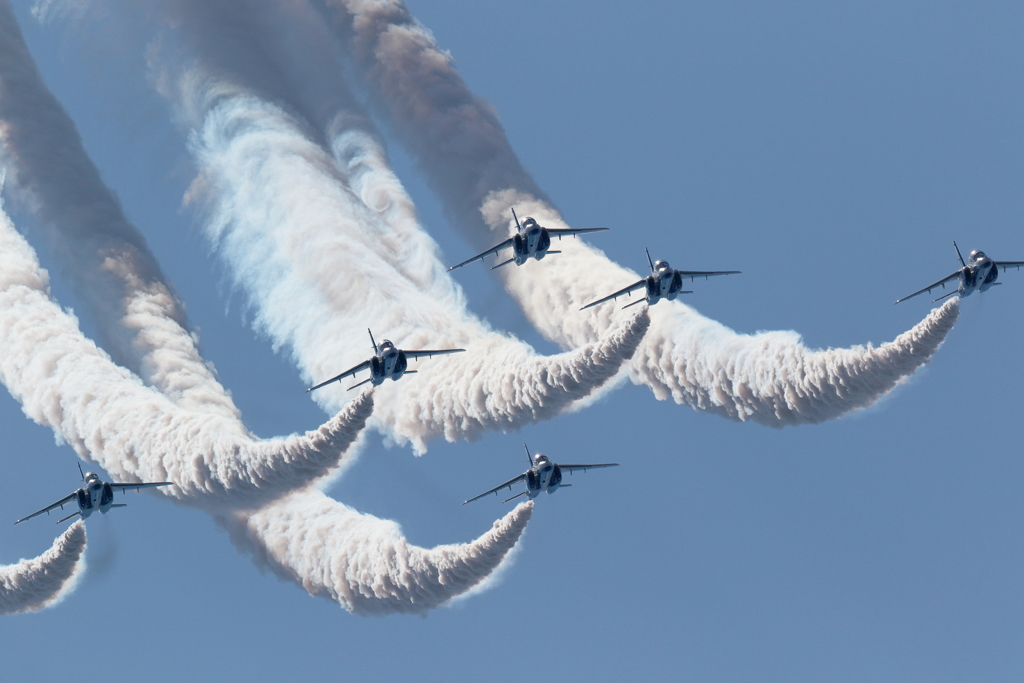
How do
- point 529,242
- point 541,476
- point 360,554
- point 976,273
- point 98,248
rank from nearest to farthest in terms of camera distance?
point 976,273 → point 541,476 → point 529,242 → point 360,554 → point 98,248

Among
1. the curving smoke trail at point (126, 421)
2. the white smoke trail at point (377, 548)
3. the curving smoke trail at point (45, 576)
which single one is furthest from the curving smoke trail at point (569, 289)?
the curving smoke trail at point (45, 576)

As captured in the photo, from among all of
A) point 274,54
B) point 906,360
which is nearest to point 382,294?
point 274,54

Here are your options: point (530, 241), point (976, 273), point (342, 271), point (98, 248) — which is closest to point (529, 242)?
point (530, 241)

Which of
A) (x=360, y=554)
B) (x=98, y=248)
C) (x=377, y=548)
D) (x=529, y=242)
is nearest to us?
(x=529, y=242)

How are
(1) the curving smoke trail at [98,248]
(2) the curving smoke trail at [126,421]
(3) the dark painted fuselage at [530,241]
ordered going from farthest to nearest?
(1) the curving smoke trail at [98,248] < (3) the dark painted fuselage at [530,241] < (2) the curving smoke trail at [126,421]

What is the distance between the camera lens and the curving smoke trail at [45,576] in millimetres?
90062

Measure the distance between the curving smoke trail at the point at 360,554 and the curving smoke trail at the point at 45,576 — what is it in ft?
40.0

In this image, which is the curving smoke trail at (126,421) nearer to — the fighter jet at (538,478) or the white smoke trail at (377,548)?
the white smoke trail at (377,548)

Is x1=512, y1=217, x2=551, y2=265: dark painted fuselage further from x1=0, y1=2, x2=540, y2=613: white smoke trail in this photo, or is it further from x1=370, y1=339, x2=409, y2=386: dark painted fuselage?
x1=0, y1=2, x2=540, y2=613: white smoke trail

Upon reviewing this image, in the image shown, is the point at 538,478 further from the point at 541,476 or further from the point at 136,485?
the point at 136,485

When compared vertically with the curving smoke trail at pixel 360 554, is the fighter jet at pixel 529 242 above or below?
above

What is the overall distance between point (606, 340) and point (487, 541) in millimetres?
14606

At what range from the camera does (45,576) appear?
93000 millimetres

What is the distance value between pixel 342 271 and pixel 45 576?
99.2 ft
